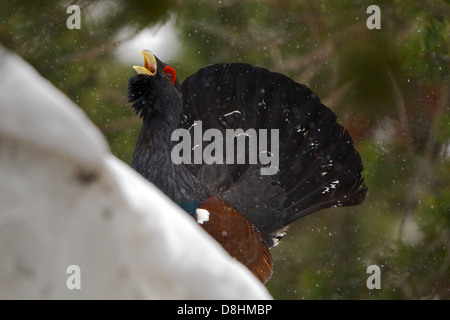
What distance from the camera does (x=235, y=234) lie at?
80.4 inches

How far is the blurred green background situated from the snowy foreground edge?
1.17 meters

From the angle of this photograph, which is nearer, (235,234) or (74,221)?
(74,221)

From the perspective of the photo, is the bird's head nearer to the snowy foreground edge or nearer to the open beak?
the open beak

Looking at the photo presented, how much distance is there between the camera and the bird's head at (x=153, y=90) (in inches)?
81.1

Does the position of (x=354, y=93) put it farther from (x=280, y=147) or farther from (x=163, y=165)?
(x=163, y=165)

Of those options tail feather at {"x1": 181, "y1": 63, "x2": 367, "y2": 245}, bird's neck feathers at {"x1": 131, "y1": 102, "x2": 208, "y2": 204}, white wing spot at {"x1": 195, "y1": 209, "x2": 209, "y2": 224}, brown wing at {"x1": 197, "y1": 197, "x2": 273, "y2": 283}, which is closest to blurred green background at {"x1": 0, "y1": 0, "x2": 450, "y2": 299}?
tail feather at {"x1": 181, "y1": 63, "x2": 367, "y2": 245}

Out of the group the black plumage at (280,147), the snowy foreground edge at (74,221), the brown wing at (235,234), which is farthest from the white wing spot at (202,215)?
the snowy foreground edge at (74,221)

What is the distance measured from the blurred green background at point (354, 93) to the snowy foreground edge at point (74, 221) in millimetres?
1168

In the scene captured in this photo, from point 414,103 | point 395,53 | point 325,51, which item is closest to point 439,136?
point 414,103

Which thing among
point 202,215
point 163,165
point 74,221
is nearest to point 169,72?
point 163,165

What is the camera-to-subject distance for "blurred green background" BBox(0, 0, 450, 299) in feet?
7.14

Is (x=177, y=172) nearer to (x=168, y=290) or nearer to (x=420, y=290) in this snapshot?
(x=420, y=290)

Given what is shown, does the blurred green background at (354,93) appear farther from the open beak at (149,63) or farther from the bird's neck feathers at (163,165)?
the bird's neck feathers at (163,165)

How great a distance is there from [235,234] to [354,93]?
72 centimetres
